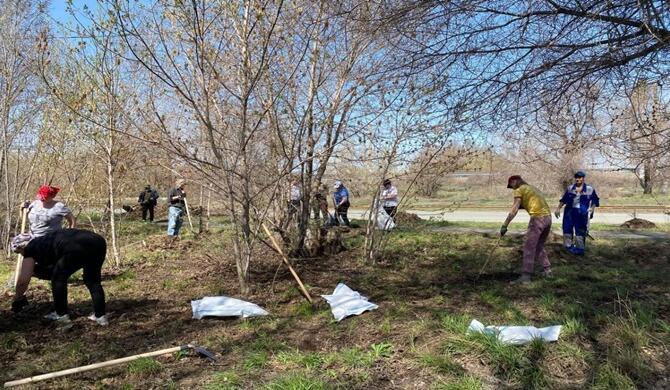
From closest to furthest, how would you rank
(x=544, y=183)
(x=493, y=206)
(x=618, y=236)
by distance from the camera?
(x=618, y=236)
(x=493, y=206)
(x=544, y=183)

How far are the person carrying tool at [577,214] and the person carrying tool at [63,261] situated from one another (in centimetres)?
741

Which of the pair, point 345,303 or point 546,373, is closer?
point 546,373

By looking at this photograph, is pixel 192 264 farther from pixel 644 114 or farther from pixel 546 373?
pixel 644 114

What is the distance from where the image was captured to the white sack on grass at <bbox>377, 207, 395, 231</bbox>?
340 inches

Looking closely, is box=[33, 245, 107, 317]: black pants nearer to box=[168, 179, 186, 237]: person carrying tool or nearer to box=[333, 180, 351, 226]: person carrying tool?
box=[168, 179, 186, 237]: person carrying tool

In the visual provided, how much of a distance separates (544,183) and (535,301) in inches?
940

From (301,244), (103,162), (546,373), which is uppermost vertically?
(103,162)

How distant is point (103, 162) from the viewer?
912cm

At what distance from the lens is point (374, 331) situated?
4891mm

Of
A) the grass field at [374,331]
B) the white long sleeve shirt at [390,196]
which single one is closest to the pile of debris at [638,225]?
the grass field at [374,331]

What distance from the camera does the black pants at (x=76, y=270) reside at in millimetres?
5211

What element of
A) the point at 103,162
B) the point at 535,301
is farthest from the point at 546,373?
the point at 103,162

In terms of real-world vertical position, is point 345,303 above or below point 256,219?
below

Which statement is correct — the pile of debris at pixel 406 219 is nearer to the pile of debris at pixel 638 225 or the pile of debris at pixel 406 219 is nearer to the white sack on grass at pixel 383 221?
the white sack on grass at pixel 383 221
